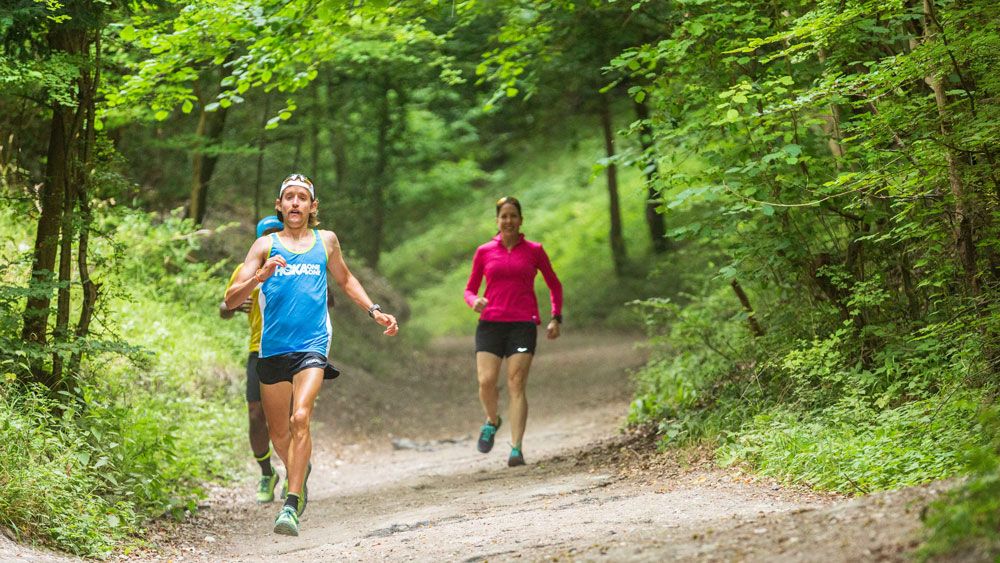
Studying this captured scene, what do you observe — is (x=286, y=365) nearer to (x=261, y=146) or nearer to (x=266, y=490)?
(x=266, y=490)

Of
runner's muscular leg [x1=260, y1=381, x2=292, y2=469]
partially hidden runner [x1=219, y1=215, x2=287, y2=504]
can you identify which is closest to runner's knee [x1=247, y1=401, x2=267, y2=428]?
partially hidden runner [x1=219, y1=215, x2=287, y2=504]

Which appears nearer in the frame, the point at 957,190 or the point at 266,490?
the point at 957,190

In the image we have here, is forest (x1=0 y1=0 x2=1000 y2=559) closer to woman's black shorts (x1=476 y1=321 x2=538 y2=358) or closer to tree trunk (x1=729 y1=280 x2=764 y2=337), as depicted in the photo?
tree trunk (x1=729 y1=280 x2=764 y2=337)

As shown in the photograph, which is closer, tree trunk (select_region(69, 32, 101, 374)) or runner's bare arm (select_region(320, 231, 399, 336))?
runner's bare arm (select_region(320, 231, 399, 336))

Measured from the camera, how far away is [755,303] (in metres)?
9.93

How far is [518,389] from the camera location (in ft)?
29.6

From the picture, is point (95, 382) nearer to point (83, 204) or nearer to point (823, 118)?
point (83, 204)

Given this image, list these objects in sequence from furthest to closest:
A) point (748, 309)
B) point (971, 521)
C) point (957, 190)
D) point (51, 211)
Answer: point (748, 309) → point (51, 211) → point (957, 190) → point (971, 521)

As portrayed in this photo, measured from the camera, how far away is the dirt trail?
436 cm

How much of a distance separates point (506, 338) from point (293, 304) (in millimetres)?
2992

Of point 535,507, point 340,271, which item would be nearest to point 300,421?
point 340,271

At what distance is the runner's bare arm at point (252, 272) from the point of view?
20.6 ft

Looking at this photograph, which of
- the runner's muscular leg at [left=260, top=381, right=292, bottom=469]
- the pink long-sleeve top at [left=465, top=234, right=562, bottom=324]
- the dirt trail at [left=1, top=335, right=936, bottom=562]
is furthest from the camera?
the pink long-sleeve top at [left=465, top=234, right=562, bottom=324]

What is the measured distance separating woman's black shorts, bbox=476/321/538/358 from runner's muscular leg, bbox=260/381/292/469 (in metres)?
2.64
